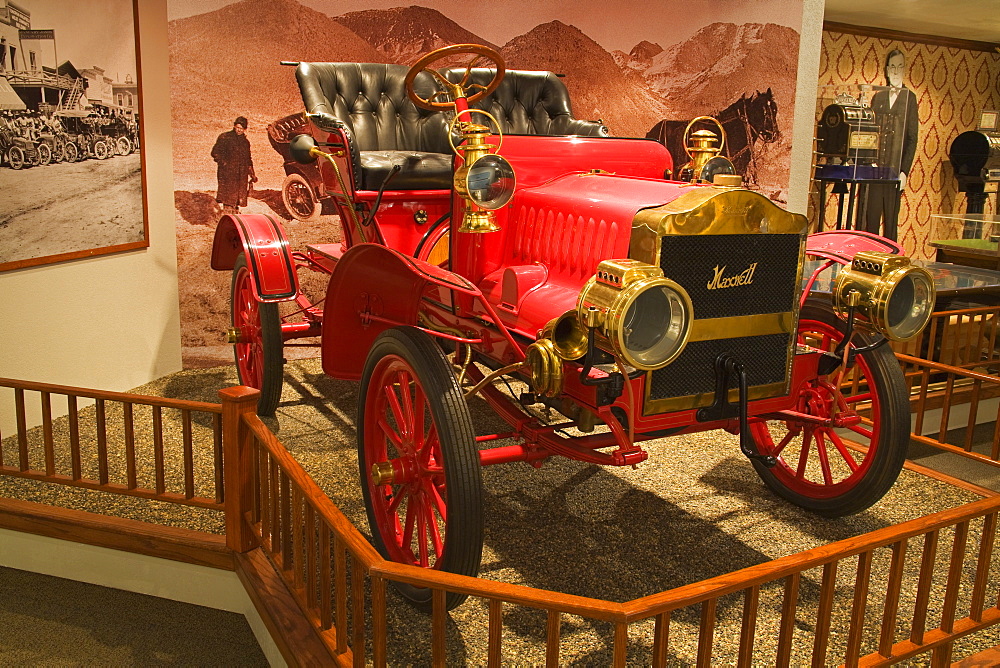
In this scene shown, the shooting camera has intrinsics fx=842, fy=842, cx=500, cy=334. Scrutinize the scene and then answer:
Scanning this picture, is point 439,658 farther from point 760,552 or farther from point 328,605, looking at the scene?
point 760,552

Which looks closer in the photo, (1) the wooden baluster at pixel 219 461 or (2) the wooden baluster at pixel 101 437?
(1) the wooden baluster at pixel 219 461

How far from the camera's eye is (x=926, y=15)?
6.98 meters

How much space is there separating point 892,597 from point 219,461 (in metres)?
1.98

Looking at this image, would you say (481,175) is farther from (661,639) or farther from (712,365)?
(661,639)

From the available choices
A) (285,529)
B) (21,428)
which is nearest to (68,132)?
(21,428)

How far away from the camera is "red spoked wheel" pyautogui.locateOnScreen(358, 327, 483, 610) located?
217 centimetres

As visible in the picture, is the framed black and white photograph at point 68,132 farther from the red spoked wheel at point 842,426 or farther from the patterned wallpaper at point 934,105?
the patterned wallpaper at point 934,105

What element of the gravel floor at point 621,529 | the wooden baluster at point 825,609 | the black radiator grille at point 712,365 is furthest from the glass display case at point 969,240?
the wooden baluster at point 825,609

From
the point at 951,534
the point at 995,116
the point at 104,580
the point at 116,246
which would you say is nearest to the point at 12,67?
the point at 116,246

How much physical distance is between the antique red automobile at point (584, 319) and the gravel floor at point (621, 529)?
19cm

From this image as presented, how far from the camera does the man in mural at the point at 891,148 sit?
6.23 metres

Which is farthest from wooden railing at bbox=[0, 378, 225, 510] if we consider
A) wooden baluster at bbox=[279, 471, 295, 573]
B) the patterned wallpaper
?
the patterned wallpaper

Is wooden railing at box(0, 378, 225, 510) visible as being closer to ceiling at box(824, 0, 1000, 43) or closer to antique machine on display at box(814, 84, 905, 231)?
antique machine on display at box(814, 84, 905, 231)

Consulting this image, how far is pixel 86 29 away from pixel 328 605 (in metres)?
3.23
